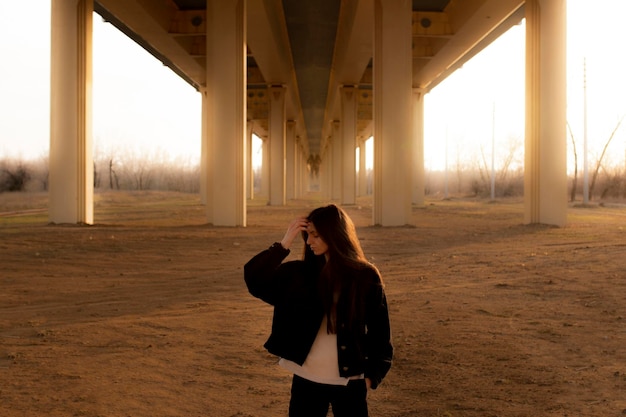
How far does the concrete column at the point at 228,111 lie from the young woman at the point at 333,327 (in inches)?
742

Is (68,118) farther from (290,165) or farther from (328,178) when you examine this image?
(328,178)

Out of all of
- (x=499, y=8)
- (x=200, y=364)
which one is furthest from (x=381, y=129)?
(x=200, y=364)

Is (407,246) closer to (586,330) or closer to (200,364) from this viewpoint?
(586,330)

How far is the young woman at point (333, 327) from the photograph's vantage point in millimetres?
3045

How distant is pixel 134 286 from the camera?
34.9 feet

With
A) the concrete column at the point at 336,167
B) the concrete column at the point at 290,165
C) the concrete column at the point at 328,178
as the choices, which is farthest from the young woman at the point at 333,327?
the concrete column at the point at 328,178

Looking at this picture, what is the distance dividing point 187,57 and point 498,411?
32474 mm

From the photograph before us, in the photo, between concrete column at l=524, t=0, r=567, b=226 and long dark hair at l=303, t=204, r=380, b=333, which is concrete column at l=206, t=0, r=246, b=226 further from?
long dark hair at l=303, t=204, r=380, b=333

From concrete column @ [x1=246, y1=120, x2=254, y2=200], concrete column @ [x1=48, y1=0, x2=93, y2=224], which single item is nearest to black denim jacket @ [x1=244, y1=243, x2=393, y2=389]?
concrete column @ [x1=48, y1=0, x2=93, y2=224]

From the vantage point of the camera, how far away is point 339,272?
10.0 feet

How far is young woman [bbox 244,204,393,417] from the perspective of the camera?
3045mm

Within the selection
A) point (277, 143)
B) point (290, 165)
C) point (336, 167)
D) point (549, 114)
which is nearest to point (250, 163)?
point (290, 165)

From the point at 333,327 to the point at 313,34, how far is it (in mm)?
29640

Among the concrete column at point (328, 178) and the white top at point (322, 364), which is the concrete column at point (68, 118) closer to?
the white top at point (322, 364)
